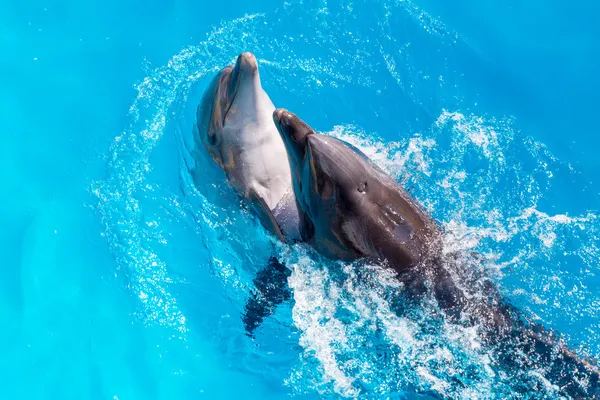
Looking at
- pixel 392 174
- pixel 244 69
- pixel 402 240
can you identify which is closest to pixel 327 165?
pixel 402 240

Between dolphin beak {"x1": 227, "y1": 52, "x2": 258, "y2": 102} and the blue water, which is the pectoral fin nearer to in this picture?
the blue water

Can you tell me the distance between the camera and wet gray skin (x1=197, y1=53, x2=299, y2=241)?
6.88 m

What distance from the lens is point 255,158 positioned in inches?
278

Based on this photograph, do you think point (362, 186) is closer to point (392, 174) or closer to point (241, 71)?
point (241, 71)

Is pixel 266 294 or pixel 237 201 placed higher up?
pixel 237 201

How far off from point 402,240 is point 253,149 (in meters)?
2.18

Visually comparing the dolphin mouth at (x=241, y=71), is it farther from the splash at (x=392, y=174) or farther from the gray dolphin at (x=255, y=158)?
the splash at (x=392, y=174)

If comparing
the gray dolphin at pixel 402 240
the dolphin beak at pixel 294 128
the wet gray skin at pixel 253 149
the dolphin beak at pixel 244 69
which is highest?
the dolphin beak at pixel 244 69

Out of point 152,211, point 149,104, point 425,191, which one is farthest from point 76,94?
point 425,191

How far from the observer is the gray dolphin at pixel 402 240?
18.2 feet

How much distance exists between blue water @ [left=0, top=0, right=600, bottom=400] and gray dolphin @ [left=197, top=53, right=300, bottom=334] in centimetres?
23

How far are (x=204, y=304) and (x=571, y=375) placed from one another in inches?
163

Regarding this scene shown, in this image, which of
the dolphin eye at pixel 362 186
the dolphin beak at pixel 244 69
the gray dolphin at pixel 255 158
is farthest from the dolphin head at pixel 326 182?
the dolphin beak at pixel 244 69

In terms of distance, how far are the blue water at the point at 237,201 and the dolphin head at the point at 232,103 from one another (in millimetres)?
489
